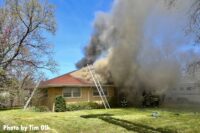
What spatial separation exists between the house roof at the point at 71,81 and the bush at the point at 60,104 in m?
1.39

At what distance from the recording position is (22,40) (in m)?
18.7

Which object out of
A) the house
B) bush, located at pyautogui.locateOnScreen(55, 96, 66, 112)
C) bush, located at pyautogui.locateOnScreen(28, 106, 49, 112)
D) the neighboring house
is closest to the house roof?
the house

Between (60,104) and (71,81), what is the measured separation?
3232 millimetres

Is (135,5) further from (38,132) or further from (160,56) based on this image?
(38,132)

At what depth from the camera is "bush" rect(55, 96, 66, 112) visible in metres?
24.0

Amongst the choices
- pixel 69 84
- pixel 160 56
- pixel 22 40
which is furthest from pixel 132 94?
pixel 22 40

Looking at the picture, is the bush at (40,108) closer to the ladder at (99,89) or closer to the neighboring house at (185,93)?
the ladder at (99,89)

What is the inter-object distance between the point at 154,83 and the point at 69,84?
8.32 m

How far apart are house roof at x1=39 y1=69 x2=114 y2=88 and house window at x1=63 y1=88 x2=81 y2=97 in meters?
0.70

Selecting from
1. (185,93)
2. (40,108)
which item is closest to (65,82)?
(40,108)

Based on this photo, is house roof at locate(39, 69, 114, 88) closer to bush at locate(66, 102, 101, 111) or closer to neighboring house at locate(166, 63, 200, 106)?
bush at locate(66, 102, 101, 111)

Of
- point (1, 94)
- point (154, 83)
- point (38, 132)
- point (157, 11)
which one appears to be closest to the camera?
point (38, 132)

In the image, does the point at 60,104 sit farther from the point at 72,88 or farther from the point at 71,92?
the point at 72,88

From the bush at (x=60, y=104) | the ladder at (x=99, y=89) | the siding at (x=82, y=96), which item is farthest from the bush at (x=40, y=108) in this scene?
the ladder at (x=99, y=89)
